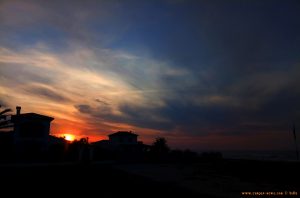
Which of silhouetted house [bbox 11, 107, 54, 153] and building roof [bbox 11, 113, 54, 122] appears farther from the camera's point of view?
building roof [bbox 11, 113, 54, 122]

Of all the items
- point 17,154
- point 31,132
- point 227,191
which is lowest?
point 227,191

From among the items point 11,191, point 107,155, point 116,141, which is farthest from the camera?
point 116,141

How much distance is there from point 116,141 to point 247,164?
128 ft

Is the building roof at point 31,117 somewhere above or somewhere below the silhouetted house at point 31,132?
above

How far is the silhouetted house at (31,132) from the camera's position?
52416mm

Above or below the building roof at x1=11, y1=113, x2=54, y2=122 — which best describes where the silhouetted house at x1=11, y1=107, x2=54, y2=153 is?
below

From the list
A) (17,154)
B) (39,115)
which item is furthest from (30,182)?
(39,115)

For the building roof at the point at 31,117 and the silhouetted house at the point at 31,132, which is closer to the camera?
the silhouetted house at the point at 31,132

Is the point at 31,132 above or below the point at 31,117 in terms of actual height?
below

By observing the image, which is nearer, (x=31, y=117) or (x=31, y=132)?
(x=31, y=132)

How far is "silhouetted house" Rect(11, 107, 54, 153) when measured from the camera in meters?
52.4

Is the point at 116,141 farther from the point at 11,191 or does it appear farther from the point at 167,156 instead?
the point at 11,191

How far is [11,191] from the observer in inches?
787

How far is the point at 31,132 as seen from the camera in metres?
53.9
